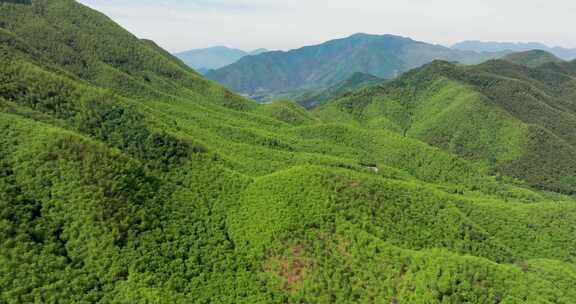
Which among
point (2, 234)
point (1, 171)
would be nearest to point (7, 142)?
point (1, 171)

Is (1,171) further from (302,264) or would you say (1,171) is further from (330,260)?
(330,260)

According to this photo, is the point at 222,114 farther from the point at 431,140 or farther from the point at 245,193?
the point at 431,140

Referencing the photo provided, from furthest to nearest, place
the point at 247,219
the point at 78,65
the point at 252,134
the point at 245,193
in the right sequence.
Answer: the point at 78,65 → the point at 252,134 → the point at 245,193 → the point at 247,219

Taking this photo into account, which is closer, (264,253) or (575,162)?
(264,253)

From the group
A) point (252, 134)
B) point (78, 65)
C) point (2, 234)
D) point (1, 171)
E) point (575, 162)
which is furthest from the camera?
point (575, 162)

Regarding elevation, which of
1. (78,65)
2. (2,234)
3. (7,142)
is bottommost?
(2,234)

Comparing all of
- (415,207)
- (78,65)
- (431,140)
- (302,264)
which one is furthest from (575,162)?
(78,65)

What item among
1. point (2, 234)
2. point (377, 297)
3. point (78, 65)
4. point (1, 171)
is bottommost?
point (377, 297)

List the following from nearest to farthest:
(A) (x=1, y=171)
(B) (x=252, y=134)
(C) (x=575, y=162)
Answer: (A) (x=1, y=171)
(B) (x=252, y=134)
(C) (x=575, y=162)

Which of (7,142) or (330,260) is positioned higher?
(7,142)

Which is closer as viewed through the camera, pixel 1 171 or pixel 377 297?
pixel 377 297
